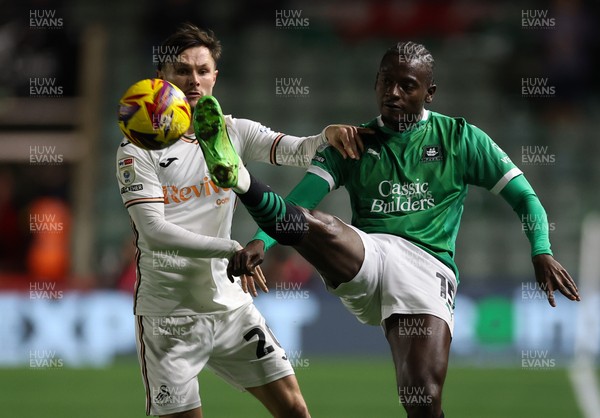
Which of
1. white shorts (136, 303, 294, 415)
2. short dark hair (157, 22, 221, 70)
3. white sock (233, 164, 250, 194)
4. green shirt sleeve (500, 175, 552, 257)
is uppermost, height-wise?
short dark hair (157, 22, 221, 70)

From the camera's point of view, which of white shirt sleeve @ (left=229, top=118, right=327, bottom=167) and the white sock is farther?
white shirt sleeve @ (left=229, top=118, right=327, bottom=167)

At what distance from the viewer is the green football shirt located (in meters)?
5.18

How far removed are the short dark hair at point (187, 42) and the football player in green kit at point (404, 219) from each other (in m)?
0.76

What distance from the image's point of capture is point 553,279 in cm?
488

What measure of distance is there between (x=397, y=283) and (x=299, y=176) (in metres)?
8.15

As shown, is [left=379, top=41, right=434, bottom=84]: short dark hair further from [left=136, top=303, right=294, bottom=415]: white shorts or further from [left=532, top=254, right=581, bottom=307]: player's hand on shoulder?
[left=136, top=303, right=294, bottom=415]: white shorts

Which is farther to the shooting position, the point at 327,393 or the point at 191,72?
the point at 327,393

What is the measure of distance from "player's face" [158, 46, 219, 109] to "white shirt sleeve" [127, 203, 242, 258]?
55cm

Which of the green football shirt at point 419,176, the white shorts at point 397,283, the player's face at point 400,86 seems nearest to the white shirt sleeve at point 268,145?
the green football shirt at point 419,176

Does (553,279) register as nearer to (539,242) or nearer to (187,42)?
(539,242)

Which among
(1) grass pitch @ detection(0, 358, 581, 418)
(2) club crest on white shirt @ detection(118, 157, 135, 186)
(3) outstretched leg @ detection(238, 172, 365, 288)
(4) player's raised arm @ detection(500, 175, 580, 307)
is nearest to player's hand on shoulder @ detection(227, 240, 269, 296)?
(3) outstretched leg @ detection(238, 172, 365, 288)

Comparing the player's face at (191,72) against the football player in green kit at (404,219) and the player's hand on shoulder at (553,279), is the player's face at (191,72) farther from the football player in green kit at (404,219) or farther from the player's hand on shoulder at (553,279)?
the player's hand on shoulder at (553,279)

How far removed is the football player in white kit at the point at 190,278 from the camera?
525cm

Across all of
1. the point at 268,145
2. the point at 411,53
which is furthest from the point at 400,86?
the point at 268,145
